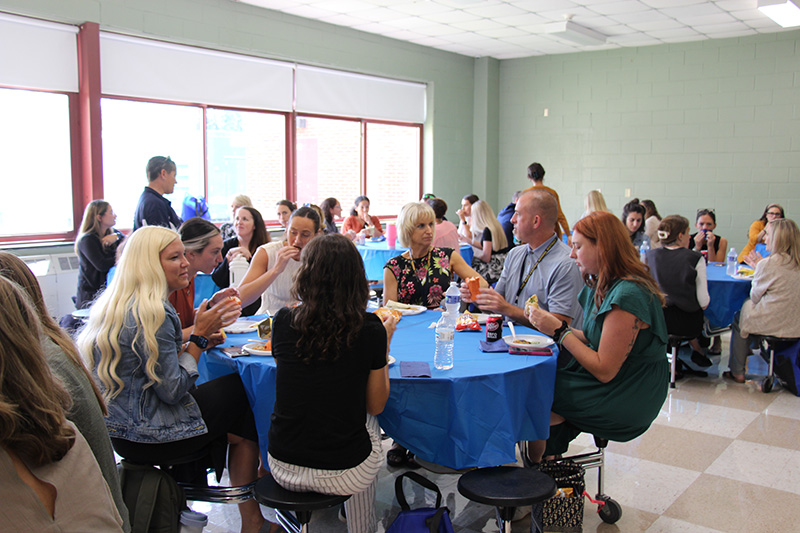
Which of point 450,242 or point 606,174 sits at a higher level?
point 606,174

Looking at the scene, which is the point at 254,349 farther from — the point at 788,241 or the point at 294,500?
the point at 788,241

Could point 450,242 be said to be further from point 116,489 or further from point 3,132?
point 116,489

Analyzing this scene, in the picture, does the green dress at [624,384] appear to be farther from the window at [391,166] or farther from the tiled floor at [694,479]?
the window at [391,166]

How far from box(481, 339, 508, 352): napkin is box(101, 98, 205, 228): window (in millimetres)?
5249

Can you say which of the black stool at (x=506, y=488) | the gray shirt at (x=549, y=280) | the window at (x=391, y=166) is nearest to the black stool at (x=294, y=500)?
the black stool at (x=506, y=488)

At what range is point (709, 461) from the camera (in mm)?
3541

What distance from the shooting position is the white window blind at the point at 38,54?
5.77 m

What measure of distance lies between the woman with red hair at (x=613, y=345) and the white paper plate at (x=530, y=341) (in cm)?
5

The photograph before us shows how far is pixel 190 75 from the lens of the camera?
7203 millimetres

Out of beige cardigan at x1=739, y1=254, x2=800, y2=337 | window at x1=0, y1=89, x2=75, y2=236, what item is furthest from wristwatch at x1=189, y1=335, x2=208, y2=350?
window at x1=0, y1=89, x2=75, y2=236

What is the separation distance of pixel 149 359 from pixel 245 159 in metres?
6.31

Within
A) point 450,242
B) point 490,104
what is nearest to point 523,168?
point 490,104

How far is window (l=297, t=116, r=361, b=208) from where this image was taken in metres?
8.83

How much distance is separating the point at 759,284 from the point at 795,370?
0.68 meters
